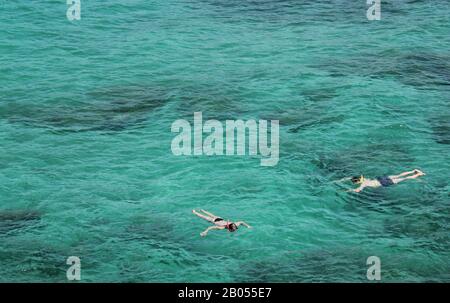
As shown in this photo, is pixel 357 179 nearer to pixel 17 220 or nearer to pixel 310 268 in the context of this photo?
pixel 310 268

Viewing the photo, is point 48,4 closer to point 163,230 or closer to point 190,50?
point 190,50

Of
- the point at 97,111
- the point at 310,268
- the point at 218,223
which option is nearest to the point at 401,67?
the point at 97,111

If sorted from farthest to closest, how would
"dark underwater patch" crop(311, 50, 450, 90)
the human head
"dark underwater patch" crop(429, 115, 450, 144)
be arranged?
1. "dark underwater patch" crop(311, 50, 450, 90)
2. "dark underwater patch" crop(429, 115, 450, 144)
3. the human head

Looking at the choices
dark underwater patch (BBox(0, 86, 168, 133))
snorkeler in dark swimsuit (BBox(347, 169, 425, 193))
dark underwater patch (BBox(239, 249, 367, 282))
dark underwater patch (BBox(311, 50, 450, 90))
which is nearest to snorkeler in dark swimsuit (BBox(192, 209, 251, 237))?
dark underwater patch (BBox(239, 249, 367, 282))

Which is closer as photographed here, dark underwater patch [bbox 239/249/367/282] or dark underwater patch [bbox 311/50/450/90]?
dark underwater patch [bbox 239/249/367/282]

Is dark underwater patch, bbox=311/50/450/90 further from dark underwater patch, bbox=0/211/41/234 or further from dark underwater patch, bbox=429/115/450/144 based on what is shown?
dark underwater patch, bbox=0/211/41/234

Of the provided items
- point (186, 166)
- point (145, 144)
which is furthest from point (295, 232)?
point (145, 144)

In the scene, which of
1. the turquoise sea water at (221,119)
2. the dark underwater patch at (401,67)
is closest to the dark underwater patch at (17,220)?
the turquoise sea water at (221,119)
